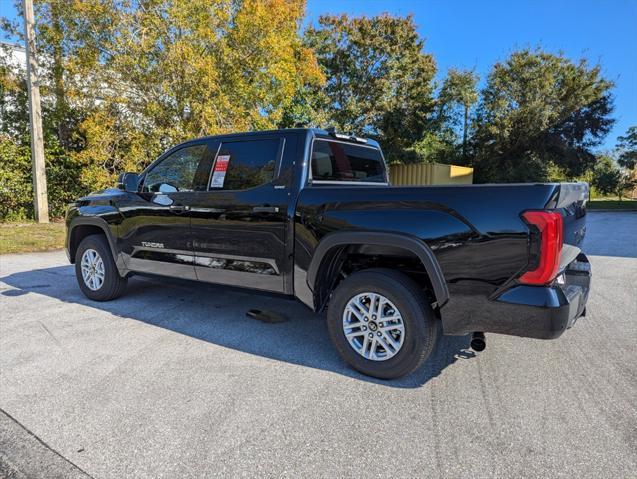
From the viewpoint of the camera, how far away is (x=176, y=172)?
454 centimetres

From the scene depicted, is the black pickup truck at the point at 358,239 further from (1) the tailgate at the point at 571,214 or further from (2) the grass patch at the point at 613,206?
(2) the grass patch at the point at 613,206

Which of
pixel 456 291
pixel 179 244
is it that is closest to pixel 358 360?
pixel 456 291

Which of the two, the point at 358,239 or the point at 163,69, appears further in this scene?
the point at 163,69

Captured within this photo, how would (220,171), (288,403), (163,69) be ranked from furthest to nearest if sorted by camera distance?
(163,69)
(220,171)
(288,403)

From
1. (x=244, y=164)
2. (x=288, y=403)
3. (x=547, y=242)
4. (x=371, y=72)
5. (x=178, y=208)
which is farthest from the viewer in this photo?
(x=371, y=72)

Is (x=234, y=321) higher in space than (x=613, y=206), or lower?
lower

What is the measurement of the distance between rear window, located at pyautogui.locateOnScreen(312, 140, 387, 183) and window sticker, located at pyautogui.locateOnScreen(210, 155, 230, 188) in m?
0.90

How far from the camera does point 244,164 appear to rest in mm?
4039

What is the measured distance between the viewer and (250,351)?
12.3 feet

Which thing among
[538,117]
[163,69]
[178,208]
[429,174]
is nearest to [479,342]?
[178,208]

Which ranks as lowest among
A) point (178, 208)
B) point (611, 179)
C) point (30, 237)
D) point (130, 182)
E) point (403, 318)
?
point (30, 237)

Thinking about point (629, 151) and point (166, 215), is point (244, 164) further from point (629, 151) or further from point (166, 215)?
point (629, 151)

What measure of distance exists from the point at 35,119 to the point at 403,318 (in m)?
12.6

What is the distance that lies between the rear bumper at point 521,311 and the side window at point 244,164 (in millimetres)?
1910
